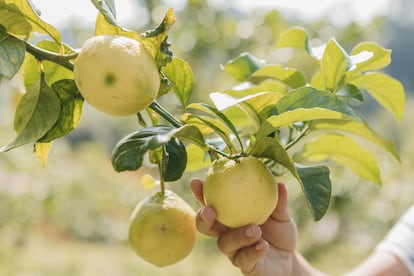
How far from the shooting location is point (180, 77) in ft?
1.73

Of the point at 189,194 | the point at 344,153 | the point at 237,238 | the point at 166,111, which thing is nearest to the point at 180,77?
the point at 166,111

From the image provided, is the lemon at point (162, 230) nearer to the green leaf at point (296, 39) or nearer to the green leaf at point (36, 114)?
the green leaf at point (36, 114)

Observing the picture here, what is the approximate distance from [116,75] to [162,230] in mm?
171

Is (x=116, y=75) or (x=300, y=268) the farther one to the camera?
Result: (x=300, y=268)

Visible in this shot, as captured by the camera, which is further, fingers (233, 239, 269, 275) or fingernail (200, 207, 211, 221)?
fingers (233, 239, 269, 275)

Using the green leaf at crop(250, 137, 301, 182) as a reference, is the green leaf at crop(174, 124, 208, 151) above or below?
above

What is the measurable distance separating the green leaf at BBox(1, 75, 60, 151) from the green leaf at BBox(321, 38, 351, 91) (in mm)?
246

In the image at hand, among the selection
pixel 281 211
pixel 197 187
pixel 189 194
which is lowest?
pixel 189 194

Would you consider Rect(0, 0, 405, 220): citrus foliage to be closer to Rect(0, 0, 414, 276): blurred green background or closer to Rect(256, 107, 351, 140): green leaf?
Rect(256, 107, 351, 140): green leaf

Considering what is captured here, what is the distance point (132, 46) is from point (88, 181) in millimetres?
4831

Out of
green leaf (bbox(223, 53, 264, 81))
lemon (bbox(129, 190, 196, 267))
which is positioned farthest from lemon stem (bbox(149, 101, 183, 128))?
green leaf (bbox(223, 53, 264, 81))

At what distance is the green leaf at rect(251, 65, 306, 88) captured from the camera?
25.8 inches

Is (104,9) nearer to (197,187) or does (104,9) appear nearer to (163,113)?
(163,113)

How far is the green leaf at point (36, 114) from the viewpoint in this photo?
0.46m
